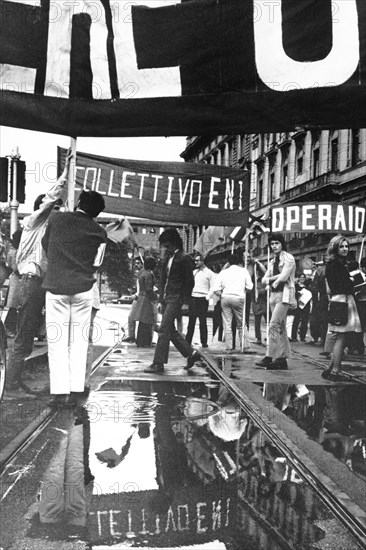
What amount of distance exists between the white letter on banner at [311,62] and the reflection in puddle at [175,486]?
2.10 m

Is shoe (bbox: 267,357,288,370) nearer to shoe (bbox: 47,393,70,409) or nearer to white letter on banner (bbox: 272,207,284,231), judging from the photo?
white letter on banner (bbox: 272,207,284,231)

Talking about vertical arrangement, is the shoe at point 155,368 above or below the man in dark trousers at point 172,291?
below

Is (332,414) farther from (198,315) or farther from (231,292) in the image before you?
(198,315)

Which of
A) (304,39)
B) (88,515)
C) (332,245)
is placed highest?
(304,39)

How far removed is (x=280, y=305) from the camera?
8.57 meters

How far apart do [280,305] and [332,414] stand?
10.4 feet

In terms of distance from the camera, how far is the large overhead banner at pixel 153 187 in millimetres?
4699

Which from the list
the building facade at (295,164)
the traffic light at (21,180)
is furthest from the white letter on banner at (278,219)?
the traffic light at (21,180)

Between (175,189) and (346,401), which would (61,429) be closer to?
(175,189)

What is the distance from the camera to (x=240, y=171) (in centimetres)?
564

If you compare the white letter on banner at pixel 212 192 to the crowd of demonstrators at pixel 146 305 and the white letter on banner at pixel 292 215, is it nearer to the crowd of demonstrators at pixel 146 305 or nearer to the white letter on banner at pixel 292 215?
the white letter on banner at pixel 292 215

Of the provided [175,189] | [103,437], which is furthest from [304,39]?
[103,437]

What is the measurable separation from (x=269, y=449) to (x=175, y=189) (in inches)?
77.6

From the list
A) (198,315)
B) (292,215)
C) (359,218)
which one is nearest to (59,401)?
(198,315)
